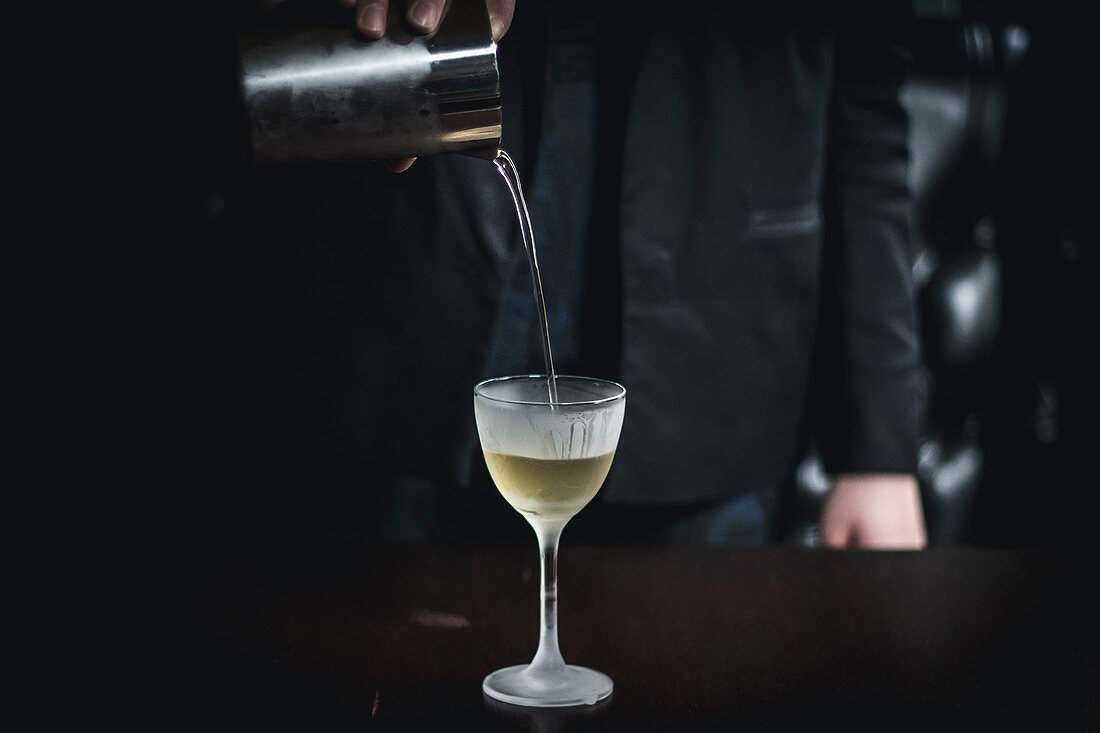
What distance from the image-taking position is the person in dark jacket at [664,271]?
105cm

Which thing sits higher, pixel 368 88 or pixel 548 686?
pixel 368 88

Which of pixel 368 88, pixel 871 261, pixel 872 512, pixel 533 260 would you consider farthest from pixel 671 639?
pixel 871 261

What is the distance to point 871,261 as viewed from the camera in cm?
116

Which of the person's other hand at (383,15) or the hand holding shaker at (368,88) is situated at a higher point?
the person's other hand at (383,15)

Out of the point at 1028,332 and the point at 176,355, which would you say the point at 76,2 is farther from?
the point at 1028,332

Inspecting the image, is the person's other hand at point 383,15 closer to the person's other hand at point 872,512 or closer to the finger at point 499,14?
the finger at point 499,14

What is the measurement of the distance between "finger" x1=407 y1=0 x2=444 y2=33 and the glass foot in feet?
1.32

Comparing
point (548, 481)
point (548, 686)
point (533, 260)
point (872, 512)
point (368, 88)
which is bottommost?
point (872, 512)

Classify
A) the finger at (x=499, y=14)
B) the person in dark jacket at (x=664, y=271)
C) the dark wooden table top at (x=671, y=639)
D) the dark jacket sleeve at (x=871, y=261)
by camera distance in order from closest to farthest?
the dark wooden table top at (x=671, y=639) < the finger at (x=499, y=14) < the person in dark jacket at (x=664, y=271) < the dark jacket sleeve at (x=871, y=261)

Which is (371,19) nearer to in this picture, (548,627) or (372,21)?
(372,21)

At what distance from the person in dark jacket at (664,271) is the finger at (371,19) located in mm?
354

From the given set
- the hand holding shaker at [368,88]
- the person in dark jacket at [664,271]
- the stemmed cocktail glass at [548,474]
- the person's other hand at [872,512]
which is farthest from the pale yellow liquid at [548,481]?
the person's other hand at [872,512]

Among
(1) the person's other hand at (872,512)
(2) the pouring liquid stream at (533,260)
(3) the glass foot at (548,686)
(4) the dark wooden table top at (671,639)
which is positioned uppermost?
(2) the pouring liquid stream at (533,260)

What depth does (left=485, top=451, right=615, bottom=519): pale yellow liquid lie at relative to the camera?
0.61 metres
